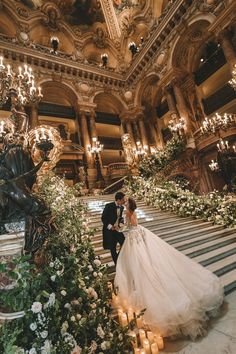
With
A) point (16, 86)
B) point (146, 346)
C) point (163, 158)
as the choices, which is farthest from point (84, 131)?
point (146, 346)

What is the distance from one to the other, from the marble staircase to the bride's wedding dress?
3.29 ft

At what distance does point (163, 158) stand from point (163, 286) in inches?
442

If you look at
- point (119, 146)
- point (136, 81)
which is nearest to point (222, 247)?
point (119, 146)

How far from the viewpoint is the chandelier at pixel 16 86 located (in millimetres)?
4703

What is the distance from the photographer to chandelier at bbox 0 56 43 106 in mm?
4703

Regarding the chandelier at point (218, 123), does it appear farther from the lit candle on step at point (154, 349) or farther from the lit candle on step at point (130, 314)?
the lit candle on step at point (154, 349)

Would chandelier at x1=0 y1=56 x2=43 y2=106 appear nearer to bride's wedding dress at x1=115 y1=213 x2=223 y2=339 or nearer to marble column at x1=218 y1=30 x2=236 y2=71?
bride's wedding dress at x1=115 y1=213 x2=223 y2=339

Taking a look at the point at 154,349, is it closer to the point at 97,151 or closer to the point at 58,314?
the point at 58,314

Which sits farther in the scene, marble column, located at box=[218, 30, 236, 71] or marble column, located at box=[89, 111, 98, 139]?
marble column, located at box=[89, 111, 98, 139]

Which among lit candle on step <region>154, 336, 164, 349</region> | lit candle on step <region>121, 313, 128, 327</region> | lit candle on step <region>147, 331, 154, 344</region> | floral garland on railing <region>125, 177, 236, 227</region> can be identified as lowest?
lit candle on step <region>154, 336, 164, 349</region>

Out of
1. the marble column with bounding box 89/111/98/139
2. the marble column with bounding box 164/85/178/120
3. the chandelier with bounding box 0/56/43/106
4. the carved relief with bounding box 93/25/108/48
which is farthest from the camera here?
the carved relief with bounding box 93/25/108/48

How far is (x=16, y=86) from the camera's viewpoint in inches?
196

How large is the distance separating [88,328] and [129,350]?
26.3 inches

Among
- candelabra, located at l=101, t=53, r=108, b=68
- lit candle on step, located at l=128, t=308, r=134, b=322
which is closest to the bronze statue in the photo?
lit candle on step, located at l=128, t=308, r=134, b=322
